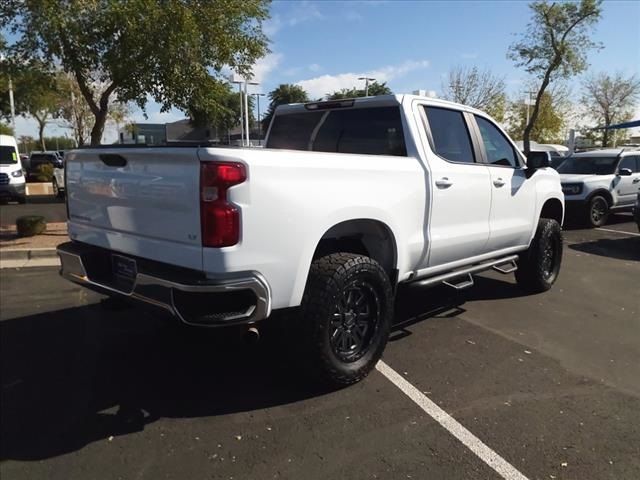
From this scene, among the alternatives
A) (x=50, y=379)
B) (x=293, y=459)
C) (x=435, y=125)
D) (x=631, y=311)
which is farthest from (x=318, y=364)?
(x=631, y=311)

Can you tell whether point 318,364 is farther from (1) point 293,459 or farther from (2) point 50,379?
(2) point 50,379

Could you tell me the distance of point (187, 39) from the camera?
7.93 metres

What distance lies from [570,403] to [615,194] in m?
10.7

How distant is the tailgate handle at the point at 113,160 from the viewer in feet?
10.9

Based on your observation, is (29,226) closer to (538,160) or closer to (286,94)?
(538,160)

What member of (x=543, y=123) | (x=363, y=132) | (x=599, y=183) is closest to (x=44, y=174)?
(x=599, y=183)

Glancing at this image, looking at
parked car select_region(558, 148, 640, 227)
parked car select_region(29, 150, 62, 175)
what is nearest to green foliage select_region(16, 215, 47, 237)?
parked car select_region(558, 148, 640, 227)

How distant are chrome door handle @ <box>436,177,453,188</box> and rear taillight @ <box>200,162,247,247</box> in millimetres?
1968

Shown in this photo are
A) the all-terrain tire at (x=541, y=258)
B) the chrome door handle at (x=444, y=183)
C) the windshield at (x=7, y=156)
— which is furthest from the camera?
the windshield at (x=7, y=156)

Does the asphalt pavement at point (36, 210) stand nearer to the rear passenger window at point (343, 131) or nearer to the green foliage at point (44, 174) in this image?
the green foliage at point (44, 174)

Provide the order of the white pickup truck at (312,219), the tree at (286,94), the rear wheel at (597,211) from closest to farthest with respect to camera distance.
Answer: the white pickup truck at (312,219) → the rear wheel at (597,211) → the tree at (286,94)

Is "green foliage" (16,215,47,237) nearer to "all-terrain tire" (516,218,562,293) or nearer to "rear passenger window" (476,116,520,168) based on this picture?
"rear passenger window" (476,116,520,168)

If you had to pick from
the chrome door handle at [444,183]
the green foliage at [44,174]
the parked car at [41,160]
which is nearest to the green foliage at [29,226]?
the chrome door handle at [444,183]

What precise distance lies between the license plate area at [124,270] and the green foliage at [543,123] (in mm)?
41024
